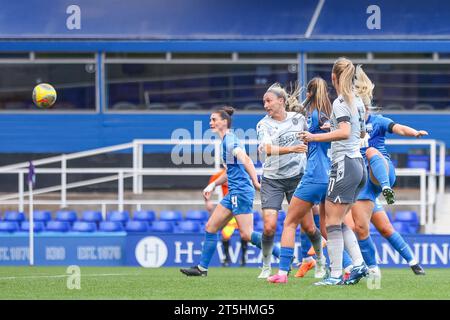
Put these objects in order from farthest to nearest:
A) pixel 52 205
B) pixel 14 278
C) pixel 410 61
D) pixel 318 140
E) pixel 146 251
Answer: pixel 410 61 → pixel 52 205 → pixel 146 251 → pixel 14 278 → pixel 318 140

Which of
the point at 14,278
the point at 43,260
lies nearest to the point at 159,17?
Result: the point at 43,260

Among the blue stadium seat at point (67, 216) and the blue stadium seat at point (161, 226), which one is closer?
the blue stadium seat at point (161, 226)

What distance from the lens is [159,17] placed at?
82.7 ft

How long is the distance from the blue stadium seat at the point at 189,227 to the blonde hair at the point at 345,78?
1060cm

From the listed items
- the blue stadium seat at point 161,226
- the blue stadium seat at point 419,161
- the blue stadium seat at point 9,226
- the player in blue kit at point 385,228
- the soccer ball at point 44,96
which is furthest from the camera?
the blue stadium seat at point 419,161

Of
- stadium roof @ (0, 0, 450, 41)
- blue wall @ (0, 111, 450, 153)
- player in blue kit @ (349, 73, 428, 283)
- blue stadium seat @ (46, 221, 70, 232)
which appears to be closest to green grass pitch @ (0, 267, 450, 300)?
player in blue kit @ (349, 73, 428, 283)

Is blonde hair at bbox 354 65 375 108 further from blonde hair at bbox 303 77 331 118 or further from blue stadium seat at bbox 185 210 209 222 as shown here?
blue stadium seat at bbox 185 210 209 222

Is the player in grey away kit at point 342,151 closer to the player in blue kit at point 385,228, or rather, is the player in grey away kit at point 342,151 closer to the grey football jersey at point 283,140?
the grey football jersey at point 283,140

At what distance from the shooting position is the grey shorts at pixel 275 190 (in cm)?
1289

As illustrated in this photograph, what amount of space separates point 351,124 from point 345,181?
0.54 metres

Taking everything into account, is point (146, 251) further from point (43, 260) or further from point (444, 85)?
point (444, 85)

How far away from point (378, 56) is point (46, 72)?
719 centimetres

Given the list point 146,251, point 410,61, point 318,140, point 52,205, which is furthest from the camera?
point 410,61

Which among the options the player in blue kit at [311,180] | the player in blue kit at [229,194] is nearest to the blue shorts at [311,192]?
the player in blue kit at [311,180]
